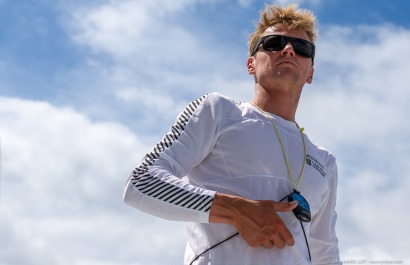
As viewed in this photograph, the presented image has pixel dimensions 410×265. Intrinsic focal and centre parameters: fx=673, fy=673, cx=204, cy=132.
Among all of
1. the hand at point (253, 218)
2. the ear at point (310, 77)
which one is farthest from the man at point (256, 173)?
the ear at point (310, 77)

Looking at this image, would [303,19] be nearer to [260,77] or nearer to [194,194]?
[260,77]

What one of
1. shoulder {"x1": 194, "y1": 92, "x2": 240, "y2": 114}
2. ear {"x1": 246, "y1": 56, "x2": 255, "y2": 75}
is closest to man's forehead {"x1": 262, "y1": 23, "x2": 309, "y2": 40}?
ear {"x1": 246, "y1": 56, "x2": 255, "y2": 75}

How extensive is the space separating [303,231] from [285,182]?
1.34ft

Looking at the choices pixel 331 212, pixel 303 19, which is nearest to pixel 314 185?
pixel 331 212

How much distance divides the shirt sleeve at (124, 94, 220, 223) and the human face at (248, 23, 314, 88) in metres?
0.77

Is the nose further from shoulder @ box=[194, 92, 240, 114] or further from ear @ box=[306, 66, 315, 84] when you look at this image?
shoulder @ box=[194, 92, 240, 114]

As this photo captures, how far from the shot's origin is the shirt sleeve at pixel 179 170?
474 centimetres

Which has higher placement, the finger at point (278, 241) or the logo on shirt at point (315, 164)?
the logo on shirt at point (315, 164)

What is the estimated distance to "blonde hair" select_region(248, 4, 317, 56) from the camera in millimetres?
6430

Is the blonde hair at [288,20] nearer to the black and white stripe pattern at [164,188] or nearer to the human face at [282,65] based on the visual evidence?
the human face at [282,65]

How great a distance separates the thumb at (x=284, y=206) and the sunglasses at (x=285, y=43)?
180 centimetres

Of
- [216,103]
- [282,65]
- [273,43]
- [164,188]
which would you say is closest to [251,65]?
[273,43]

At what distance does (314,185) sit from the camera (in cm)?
571

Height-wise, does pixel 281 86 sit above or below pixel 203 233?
above
